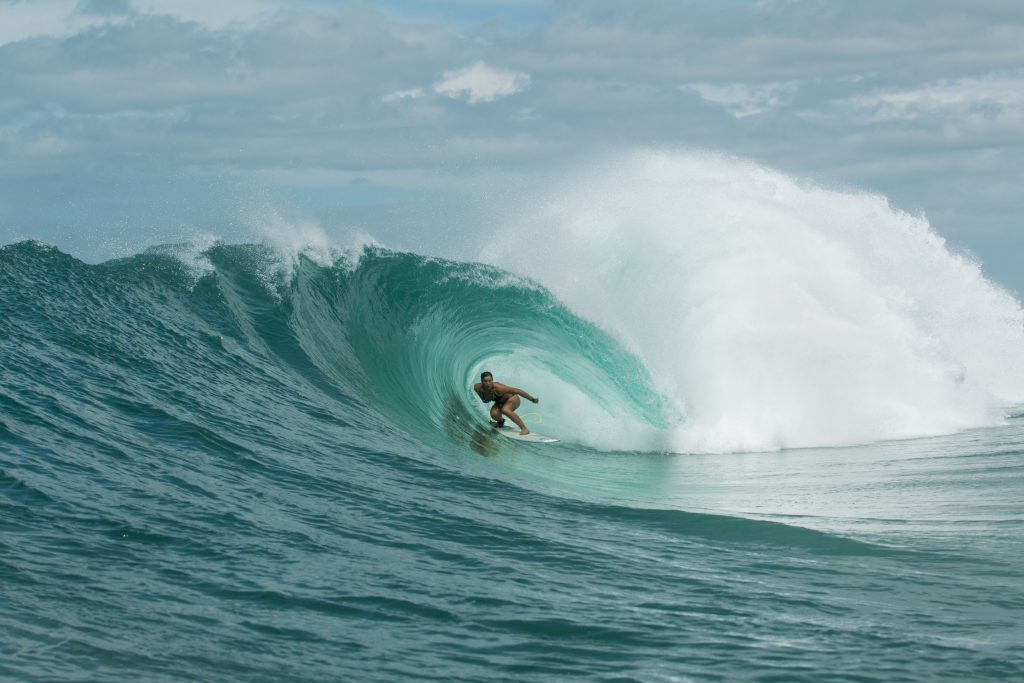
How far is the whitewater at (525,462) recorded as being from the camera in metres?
5.77

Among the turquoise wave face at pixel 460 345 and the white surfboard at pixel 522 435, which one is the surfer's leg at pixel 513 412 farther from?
the turquoise wave face at pixel 460 345

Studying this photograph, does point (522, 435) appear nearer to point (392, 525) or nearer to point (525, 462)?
point (525, 462)

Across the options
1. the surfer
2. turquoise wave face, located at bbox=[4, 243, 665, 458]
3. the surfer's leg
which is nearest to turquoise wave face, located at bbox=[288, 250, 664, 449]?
turquoise wave face, located at bbox=[4, 243, 665, 458]

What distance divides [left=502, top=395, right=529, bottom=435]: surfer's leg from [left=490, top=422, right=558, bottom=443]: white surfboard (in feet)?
0.27

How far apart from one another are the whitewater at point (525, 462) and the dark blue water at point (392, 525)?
0.03 m

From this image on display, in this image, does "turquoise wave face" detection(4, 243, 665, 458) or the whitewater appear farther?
Answer: "turquoise wave face" detection(4, 243, 665, 458)

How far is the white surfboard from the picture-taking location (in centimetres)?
1387

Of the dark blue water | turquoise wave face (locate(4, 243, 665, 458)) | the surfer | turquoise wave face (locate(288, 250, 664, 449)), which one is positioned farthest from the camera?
turquoise wave face (locate(288, 250, 664, 449))

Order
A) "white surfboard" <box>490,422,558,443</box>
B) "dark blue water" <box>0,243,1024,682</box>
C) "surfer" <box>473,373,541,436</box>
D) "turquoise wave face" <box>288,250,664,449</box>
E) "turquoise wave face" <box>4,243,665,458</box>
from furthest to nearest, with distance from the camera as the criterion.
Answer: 1. "turquoise wave face" <box>288,250,664,449</box>
2. "surfer" <box>473,373,541,436</box>
3. "white surfboard" <box>490,422,558,443</box>
4. "turquoise wave face" <box>4,243,665,458</box>
5. "dark blue water" <box>0,243,1024,682</box>

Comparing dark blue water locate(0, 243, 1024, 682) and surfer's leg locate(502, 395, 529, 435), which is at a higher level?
surfer's leg locate(502, 395, 529, 435)

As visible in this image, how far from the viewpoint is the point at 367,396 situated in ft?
42.8

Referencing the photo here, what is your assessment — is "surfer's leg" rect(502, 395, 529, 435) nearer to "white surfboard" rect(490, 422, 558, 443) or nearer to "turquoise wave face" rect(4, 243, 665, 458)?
"white surfboard" rect(490, 422, 558, 443)

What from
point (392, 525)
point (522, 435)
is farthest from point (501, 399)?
point (392, 525)

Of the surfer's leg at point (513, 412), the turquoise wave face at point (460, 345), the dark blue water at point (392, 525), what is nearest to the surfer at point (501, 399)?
the surfer's leg at point (513, 412)
